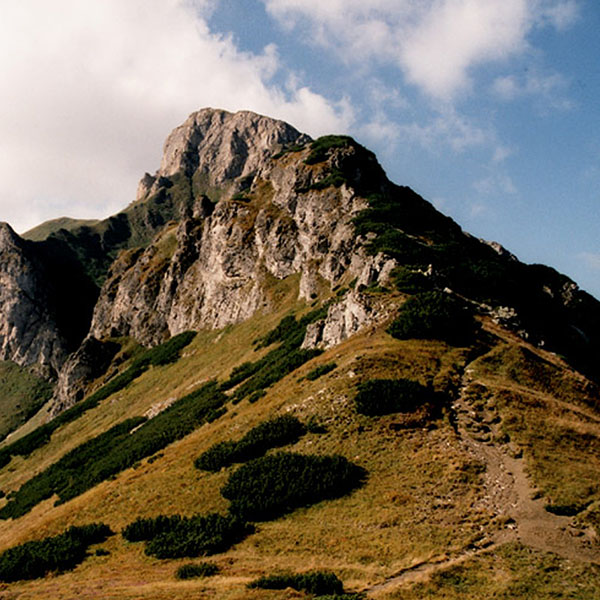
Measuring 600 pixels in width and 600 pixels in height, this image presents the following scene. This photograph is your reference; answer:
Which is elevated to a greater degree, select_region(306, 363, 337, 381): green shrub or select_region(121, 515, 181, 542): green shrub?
select_region(306, 363, 337, 381): green shrub

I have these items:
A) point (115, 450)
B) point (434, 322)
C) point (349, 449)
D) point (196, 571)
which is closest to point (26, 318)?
point (115, 450)

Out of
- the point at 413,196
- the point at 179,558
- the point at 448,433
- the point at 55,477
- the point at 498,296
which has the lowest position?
the point at 55,477

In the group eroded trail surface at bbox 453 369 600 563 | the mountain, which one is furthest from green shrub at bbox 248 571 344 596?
eroded trail surface at bbox 453 369 600 563

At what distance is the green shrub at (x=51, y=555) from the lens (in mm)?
29062

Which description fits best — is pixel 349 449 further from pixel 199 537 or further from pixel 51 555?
pixel 51 555

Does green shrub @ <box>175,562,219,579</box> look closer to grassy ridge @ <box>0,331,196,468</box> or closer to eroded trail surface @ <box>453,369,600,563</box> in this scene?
eroded trail surface @ <box>453,369,600,563</box>

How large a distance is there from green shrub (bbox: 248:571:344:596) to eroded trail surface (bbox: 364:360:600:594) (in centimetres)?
164

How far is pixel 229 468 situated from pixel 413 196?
337 ft

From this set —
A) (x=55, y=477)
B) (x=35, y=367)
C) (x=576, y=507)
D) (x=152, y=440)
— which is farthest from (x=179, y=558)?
(x=35, y=367)

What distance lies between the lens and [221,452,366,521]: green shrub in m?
30.5

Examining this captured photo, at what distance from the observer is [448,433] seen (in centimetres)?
3462

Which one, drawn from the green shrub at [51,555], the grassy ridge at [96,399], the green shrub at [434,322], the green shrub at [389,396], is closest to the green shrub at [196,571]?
the green shrub at [51,555]

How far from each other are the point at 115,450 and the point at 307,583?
Answer: 56585 mm

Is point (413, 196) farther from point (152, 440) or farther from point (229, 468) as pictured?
point (229, 468)
